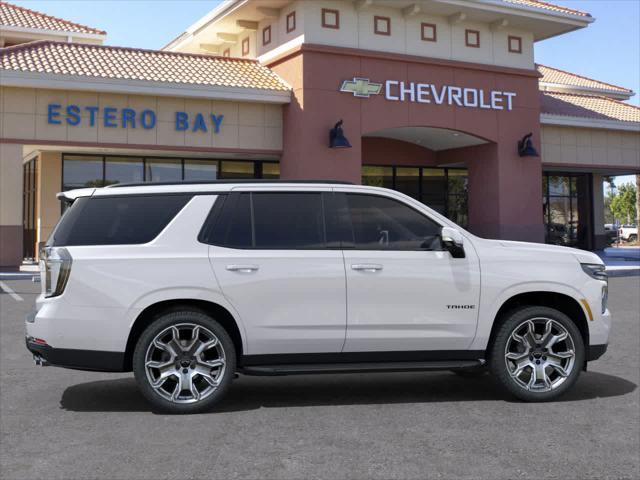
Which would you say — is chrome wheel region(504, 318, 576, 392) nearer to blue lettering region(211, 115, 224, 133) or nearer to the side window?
the side window

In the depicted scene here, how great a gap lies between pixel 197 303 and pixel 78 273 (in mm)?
991

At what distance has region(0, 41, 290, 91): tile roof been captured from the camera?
22547 mm

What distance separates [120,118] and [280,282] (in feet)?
Result: 60.7

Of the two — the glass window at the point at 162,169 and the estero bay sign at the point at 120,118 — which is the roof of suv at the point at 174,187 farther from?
the glass window at the point at 162,169

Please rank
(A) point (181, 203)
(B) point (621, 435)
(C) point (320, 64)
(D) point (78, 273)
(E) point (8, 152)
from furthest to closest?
1. (C) point (320, 64)
2. (E) point (8, 152)
3. (A) point (181, 203)
4. (D) point (78, 273)
5. (B) point (621, 435)

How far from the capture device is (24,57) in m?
22.8

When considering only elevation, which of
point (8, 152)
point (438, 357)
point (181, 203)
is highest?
point (8, 152)

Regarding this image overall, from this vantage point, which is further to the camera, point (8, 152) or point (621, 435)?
point (8, 152)

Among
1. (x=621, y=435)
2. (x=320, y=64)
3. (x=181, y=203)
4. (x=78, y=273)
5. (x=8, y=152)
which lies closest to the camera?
(x=621, y=435)

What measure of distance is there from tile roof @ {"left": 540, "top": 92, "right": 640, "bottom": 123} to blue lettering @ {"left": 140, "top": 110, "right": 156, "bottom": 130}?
15.9 metres

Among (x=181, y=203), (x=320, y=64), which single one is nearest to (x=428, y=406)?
(x=181, y=203)

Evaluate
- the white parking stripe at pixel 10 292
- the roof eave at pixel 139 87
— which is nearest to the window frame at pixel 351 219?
the white parking stripe at pixel 10 292

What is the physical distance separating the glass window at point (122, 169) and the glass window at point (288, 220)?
68.8 feet

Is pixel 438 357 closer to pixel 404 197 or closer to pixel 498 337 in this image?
pixel 498 337
